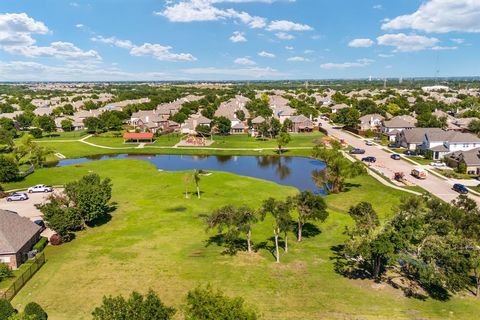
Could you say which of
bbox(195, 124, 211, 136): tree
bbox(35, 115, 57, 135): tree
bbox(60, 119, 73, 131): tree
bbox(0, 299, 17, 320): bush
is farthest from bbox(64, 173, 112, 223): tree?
bbox(60, 119, 73, 131): tree

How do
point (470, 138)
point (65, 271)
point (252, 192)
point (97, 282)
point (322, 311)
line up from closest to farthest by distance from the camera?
point (322, 311), point (97, 282), point (65, 271), point (252, 192), point (470, 138)

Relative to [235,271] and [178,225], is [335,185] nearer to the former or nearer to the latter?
[178,225]

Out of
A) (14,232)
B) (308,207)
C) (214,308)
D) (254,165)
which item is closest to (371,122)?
(254,165)

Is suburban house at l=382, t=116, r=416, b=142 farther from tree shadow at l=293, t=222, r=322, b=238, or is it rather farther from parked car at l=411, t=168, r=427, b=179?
tree shadow at l=293, t=222, r=322, b=238

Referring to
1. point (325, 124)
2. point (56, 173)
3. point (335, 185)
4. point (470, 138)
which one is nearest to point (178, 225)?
point (335, 185)

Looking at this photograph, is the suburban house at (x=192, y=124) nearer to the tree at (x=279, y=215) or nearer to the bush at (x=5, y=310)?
the tree at (x=279, y=215)

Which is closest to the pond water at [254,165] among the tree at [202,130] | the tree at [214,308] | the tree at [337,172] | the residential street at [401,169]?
the tree at [337,172]
